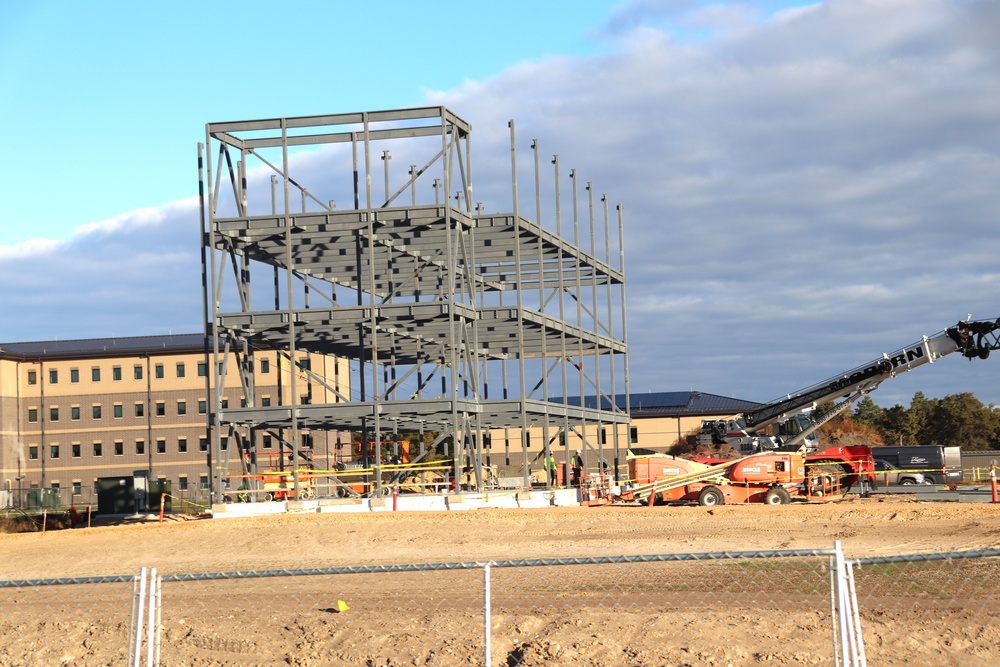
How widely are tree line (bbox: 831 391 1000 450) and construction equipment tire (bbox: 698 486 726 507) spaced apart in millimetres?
52248

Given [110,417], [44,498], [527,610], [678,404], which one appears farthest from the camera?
[678,404]

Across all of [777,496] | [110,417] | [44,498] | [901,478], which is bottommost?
[44,498]

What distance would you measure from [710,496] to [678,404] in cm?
6247

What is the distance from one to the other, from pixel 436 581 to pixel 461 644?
17.7 ft

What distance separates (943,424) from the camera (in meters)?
87.7

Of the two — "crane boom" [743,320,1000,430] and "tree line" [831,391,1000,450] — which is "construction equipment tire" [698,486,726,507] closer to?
"crane boom" [743,320,1000,430]

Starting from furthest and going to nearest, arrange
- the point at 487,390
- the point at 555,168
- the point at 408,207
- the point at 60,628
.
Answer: the point at 487,390 < the point at 555,168 < the point at 408,207 < the point at 60,628

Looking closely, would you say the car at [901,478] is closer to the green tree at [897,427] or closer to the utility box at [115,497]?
the utility box at [115,497]

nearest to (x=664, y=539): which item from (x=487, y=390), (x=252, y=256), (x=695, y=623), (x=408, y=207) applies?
(x=695, y=623)

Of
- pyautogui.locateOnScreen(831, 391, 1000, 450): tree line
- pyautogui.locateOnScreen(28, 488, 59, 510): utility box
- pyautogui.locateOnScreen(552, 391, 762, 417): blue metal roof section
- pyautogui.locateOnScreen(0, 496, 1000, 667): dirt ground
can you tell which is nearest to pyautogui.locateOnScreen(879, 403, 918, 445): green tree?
pyautogui.locateOnScreen(831, 391, 1000, 450): tree line

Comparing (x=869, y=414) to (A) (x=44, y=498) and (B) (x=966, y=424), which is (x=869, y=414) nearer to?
(B) (x=966, y=424)

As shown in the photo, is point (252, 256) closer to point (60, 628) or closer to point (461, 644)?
point (60, 628)

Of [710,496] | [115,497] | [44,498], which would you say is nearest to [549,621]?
[710,496]

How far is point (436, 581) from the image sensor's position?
18.7 metres
